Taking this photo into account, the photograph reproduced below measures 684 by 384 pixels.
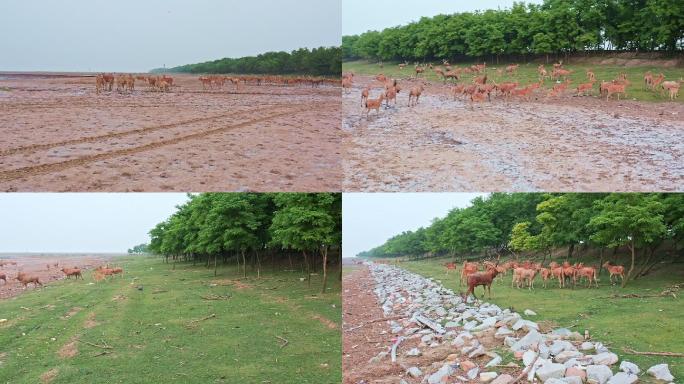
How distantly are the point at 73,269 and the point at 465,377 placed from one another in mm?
7128

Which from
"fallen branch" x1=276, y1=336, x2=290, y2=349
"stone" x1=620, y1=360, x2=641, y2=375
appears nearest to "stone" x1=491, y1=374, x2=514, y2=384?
"stone" x1=620, y1=360, x2=641, y2=375

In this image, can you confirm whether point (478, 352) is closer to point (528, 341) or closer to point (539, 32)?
point (528, 341)

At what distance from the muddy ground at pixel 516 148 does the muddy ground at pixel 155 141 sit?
814 millimetres

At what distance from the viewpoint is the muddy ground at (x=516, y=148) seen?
8516 mm

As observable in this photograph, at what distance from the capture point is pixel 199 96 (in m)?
14.7

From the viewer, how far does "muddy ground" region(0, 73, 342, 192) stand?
7.37 metres

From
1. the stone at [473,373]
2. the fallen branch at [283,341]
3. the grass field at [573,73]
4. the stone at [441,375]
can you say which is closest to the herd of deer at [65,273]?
the fallen branch at [283,341]

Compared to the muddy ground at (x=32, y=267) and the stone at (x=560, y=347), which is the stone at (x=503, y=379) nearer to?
the stone at (x=560, y=347)

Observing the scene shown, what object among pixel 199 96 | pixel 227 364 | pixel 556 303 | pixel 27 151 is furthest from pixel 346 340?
pixel 199 96

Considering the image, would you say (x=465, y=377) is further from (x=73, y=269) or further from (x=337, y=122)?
(x=73, y=269)

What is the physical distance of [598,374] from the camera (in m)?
6.74

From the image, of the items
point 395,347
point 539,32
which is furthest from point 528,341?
point 539,32

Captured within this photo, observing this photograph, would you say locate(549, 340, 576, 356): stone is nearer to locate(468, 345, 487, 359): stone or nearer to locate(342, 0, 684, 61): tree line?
locate(468, 345, 487, 359): stone

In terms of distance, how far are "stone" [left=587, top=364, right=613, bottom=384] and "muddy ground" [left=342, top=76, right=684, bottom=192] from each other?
273 cm
